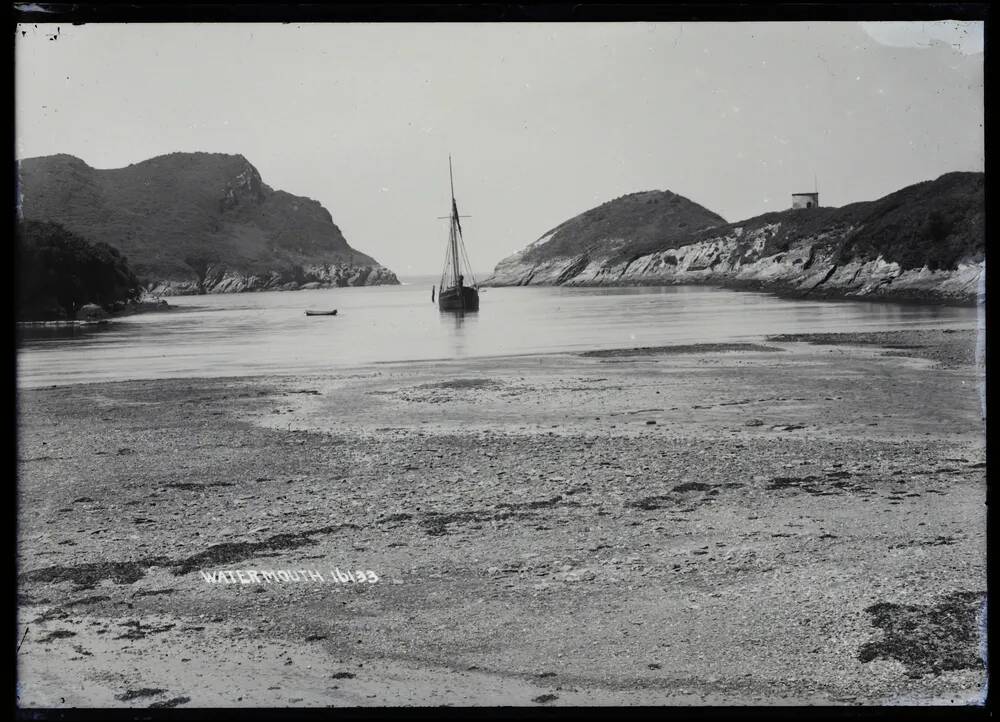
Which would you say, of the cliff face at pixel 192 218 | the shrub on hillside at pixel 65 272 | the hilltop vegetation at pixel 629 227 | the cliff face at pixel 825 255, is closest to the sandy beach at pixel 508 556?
the shrub on hillside at pixel 65 272

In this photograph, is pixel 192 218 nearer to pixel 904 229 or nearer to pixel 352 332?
pixel 352 332

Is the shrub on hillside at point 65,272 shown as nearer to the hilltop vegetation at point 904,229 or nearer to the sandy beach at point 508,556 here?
the sandy beach at point 508,556

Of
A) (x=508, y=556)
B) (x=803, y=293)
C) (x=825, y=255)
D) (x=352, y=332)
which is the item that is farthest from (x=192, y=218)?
(x=825, y=255)

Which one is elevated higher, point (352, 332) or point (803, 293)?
point (803, 293)

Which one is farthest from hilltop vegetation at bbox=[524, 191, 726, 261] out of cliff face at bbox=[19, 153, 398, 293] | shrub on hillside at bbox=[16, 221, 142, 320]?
shrub on hillside at bbox=[16, 221, 142, 320]

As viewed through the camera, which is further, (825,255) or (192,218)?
(825,255)

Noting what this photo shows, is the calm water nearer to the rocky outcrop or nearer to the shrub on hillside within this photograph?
the rocky outcrop
